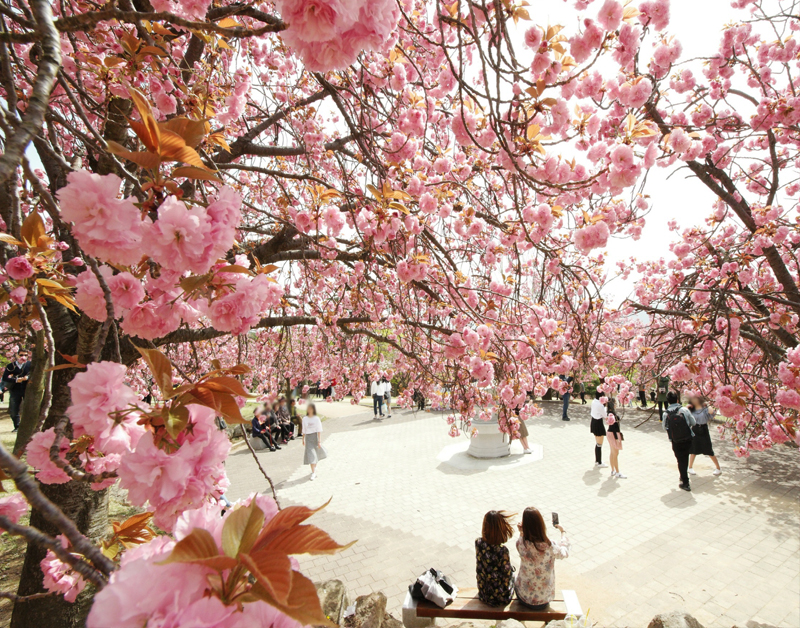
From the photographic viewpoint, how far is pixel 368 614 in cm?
316

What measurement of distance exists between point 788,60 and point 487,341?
4.03 meters

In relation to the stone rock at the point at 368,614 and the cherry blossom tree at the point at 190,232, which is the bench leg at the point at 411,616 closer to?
the stone rock at the point at 368,614

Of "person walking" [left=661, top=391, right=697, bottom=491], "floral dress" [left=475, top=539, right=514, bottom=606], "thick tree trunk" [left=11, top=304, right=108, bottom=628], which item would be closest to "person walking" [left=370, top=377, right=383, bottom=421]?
"person walking" [left=661, top=391, right=697, bottom=491]

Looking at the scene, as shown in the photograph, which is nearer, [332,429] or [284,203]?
[284,203]

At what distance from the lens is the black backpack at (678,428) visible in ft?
21.5

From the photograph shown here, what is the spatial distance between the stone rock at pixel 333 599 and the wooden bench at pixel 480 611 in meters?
0.54

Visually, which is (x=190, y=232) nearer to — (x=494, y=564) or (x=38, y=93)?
(x=38, y=93)

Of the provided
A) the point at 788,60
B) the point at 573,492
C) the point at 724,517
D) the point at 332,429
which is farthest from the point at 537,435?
the point at 788,60

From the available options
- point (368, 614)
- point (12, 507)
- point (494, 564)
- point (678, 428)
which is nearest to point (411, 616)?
point (368, 614)

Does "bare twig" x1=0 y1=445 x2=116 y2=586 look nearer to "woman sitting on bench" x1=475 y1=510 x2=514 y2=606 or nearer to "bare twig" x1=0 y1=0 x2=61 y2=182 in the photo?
"bare twig" x1=0 y1=0 x2=61 y2=182

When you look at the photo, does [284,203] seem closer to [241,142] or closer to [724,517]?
[241,142]

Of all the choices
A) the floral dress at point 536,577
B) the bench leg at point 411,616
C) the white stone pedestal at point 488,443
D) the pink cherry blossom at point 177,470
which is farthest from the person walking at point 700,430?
the pink cherry blossom at point 177,470

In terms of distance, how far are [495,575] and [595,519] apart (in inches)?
122

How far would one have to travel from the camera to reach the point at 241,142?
13.2 ft
